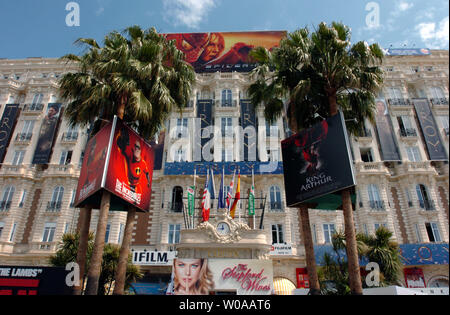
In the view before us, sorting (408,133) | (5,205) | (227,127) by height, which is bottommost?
(5,205)

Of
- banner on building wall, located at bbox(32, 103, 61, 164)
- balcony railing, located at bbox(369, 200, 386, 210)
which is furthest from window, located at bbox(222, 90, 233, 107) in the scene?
banner on building wall, located at bbox(32, 103, 61, 164)

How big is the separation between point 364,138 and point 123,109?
27998mm

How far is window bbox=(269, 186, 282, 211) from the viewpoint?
30828mm

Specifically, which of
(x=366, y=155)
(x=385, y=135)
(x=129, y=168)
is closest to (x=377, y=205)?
(x=366, y=155)

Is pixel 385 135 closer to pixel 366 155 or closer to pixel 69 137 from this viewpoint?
pixel 366 155

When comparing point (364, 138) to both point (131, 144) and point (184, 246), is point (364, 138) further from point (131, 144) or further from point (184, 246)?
point (131, 144)

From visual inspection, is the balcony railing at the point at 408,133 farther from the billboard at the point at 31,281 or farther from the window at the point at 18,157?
the window at the point at 18,157

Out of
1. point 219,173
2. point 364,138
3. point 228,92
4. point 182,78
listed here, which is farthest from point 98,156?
point 364,138

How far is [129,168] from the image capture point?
1574 cm

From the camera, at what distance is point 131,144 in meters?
16.2

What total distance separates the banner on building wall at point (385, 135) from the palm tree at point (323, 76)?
1962 centimetres

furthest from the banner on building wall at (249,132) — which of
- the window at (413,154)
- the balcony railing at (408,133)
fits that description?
the window at (413,154)

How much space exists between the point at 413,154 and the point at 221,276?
27.2 m

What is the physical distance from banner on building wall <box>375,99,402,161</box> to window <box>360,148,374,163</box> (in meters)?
1.24
